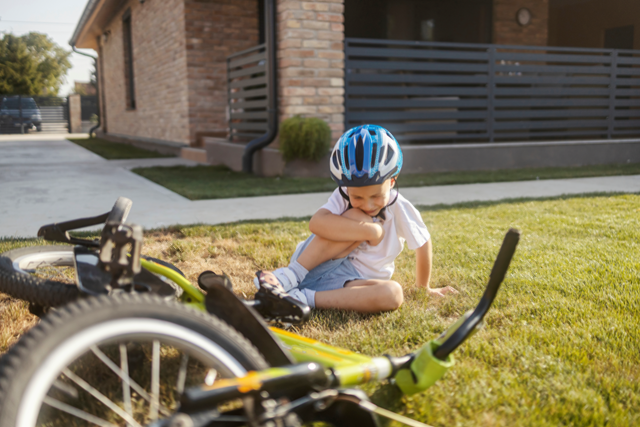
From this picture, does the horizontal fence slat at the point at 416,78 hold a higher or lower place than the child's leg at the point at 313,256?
higher

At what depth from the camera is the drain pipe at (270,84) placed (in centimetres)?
633

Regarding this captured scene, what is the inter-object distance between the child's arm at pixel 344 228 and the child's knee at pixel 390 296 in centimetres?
19

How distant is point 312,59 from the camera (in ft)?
20.6

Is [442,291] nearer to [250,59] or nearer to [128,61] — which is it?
[250,59]

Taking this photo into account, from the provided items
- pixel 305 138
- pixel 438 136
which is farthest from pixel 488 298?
pixel 438 136

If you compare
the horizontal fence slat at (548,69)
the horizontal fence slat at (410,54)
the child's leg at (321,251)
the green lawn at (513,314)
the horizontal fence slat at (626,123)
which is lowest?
the green lawn at (513,314)

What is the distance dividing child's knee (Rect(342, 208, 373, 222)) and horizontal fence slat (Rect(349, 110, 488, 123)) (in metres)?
4.63

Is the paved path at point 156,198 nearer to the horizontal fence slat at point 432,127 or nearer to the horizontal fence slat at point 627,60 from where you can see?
the horizontal fence slat at point 432,127

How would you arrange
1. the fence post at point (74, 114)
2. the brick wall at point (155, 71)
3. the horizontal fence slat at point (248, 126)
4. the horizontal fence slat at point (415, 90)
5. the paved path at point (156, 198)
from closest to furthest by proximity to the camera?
the paved path at point (156, 198) → the horizontal fence slat at point (415, 90) → the horizontal fence slat at point (248, 126) → the brick wall at point (155, 71) → the fence post at point (74, 114)

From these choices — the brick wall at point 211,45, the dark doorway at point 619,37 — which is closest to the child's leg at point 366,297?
the brick wall at point 211,45

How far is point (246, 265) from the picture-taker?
2848mm

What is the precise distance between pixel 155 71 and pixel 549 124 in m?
8.02

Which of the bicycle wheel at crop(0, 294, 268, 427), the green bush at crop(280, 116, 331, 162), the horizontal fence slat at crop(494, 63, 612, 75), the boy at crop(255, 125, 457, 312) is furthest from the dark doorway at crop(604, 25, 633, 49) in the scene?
the bicycle wheel at crop(0, 294, 268, 427)

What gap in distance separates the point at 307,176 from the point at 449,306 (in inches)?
170
